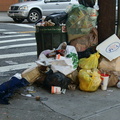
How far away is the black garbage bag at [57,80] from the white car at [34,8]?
475 inches

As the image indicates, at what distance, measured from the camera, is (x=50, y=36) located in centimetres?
577

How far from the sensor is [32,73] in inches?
209

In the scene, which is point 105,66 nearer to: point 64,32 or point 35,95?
point 64,32

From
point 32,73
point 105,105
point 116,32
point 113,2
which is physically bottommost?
point 105,105

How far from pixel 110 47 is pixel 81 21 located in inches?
29.1

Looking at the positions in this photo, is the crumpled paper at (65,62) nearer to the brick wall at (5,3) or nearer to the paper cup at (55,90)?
the paper cup at (55,90)

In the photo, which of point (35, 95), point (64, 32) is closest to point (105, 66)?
point (64, 32)

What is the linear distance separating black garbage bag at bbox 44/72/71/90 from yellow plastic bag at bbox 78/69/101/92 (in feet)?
0.81

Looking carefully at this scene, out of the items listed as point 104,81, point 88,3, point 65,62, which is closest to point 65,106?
point 65,62

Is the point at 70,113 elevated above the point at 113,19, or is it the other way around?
the point at 113,19

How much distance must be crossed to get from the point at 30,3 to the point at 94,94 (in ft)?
41.8

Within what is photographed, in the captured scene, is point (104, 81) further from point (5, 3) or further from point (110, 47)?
point (5, 3)

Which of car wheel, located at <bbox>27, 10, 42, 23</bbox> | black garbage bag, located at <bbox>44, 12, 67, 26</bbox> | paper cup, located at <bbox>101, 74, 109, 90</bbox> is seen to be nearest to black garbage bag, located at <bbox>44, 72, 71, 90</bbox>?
paper cup, located at <bbox>101, 74, 109, 90</bbox>

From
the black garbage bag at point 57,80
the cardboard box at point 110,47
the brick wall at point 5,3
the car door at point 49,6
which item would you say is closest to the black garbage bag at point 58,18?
the cardboard box at point 110,47
